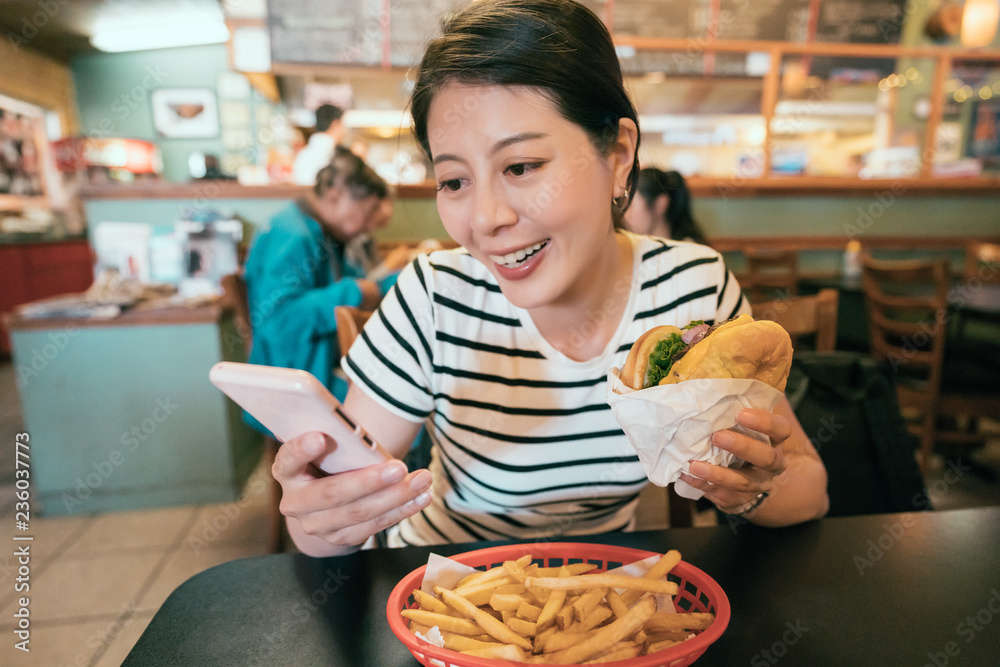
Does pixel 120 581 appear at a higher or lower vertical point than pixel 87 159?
lower

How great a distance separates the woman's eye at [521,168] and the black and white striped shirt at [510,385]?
0.96ft

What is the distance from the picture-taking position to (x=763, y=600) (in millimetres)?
745

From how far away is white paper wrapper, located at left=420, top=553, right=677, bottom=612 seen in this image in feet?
2.18

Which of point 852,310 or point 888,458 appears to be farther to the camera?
point 852,310

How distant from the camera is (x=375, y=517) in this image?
765 mm

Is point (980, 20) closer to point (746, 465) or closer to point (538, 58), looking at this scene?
point (538, 58)

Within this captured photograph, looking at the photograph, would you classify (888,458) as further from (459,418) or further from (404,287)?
(404,287)

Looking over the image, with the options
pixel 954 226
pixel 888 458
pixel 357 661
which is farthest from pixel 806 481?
pixel 954 226

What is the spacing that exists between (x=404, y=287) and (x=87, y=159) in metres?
9.08

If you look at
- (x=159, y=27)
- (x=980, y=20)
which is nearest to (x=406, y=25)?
(x=980, y=20)

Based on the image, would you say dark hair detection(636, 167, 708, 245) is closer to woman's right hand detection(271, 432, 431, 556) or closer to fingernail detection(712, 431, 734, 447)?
fingernail detection(712, 431, 734, 447)

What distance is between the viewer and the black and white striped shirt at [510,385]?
43.8 inches

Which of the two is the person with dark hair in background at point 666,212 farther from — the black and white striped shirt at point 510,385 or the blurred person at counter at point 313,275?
the black and white striped shirt at point 510,385

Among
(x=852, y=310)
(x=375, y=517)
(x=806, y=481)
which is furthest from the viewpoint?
(x=852, y=310)
